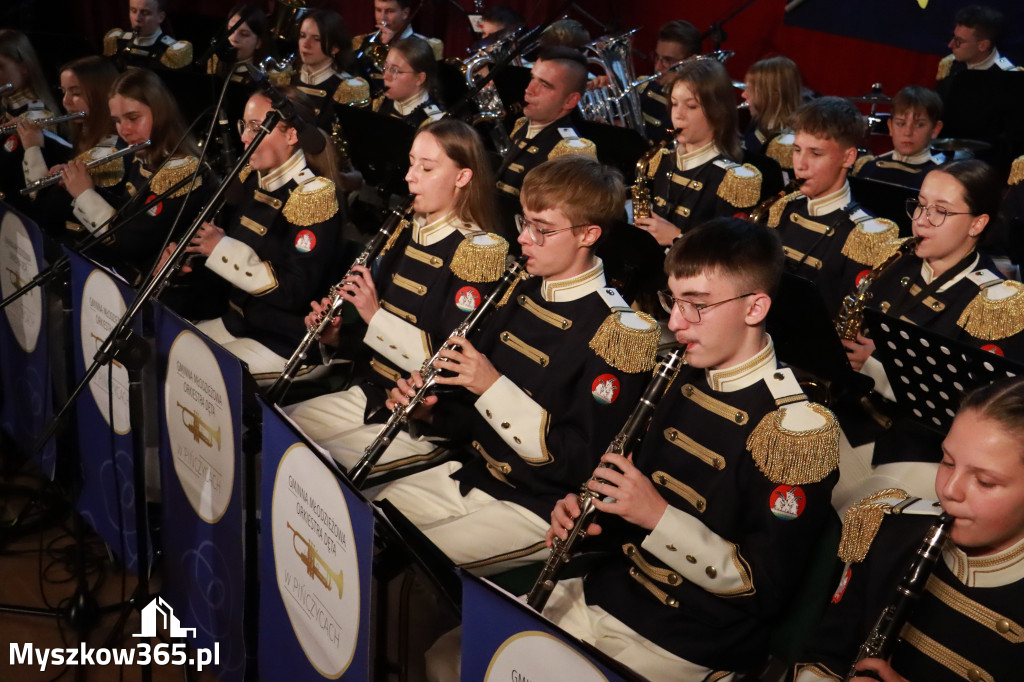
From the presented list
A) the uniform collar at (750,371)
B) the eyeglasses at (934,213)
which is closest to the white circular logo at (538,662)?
the uniform collar at (750,371)

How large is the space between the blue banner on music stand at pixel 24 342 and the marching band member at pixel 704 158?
2.62 metres

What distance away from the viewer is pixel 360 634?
182cm

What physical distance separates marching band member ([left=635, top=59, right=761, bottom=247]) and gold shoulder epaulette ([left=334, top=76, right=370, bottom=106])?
9.34 feet

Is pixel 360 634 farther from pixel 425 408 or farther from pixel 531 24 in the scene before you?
pixel 531 24

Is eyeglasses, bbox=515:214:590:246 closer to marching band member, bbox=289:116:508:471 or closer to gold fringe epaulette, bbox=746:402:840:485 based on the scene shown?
marching band member, bbox=289:116:508:471

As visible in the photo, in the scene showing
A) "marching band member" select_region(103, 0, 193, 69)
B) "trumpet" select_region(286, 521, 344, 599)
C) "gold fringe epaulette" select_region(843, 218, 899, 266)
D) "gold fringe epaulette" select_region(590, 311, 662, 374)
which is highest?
"gold fringe epaulette" select_region(590, 311, 662, 374)

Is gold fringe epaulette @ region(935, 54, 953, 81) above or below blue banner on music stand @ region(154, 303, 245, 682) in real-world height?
above

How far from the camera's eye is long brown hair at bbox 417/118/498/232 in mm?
3072

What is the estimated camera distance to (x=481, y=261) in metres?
2.93

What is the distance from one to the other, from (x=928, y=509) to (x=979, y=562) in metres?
0.16

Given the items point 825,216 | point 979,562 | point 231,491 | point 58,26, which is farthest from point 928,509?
point 58,26

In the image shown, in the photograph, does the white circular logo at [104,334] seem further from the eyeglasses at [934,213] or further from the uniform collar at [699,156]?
the uniform collar at [699,156]

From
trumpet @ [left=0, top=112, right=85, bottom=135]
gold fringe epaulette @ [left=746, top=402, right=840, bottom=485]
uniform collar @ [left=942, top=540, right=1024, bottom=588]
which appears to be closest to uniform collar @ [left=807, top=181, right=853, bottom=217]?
gold fringe epaulette @ [left=746, top=402, right=840, bottom=485]

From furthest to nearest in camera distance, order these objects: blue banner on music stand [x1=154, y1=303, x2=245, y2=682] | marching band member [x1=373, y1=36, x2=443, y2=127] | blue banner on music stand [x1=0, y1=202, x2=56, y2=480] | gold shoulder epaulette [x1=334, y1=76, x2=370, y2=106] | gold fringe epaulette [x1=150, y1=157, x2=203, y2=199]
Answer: gold shoulder epaulette [x1=334, y1=76, x2=370, y2=106], marching band member [x1=373, y1=36, x2=443, y2=127], gold fringe epaulette [x1=150, y1=157, x2=203, y2=199], blue banner on music stand [x1=0, y1=202, x2=56, y2=480], blue banner on music stand [x1=154, y1=303, x2=245, y2=682]
